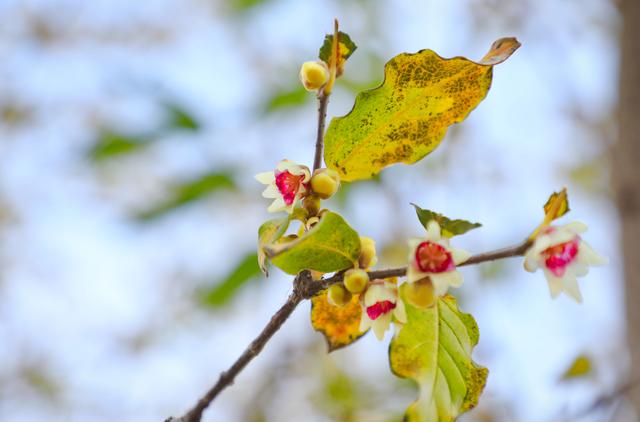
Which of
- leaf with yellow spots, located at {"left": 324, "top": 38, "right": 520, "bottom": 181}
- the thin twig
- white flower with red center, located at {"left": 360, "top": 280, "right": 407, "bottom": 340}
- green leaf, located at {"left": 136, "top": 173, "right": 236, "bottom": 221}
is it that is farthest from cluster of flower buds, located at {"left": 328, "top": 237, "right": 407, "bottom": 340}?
green leaf, located at {"left": 136, "top": 173, "right": 236, "bottom": 221}

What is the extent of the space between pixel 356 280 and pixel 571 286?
19 centimetres

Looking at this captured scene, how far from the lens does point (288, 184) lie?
26.5 inches

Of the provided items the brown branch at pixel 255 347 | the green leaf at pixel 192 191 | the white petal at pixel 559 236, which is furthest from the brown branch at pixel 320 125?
the green leaf at pixel 192 191

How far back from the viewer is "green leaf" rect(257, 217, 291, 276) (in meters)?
0.60

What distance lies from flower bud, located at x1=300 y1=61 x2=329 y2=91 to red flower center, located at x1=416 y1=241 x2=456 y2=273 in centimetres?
18

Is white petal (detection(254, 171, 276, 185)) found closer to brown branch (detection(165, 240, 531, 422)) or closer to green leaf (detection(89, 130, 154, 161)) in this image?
brown branch (detection(165, 240, 531, 422))

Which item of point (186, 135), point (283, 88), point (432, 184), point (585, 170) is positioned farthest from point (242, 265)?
point (585, 170)

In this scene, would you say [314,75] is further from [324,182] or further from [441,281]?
[441,281]

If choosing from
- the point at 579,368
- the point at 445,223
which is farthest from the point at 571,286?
the point at 579,368

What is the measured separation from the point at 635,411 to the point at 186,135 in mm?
1162

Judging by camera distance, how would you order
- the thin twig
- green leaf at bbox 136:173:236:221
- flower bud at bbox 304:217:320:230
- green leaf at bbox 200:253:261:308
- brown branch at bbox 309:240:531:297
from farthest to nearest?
green leaf at bbox 136:173:236:221 → green leaf at bbox 200:253:261:308 → the thin twig → flower bud at bbox 304:217:320:230 → brown branch at bbox 309:240:531:297

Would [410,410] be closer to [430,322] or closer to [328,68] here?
[430,322]

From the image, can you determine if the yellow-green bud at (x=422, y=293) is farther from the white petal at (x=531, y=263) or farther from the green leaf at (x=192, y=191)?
the green leaf at (x=192, y=191)

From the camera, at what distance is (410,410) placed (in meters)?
0.62
